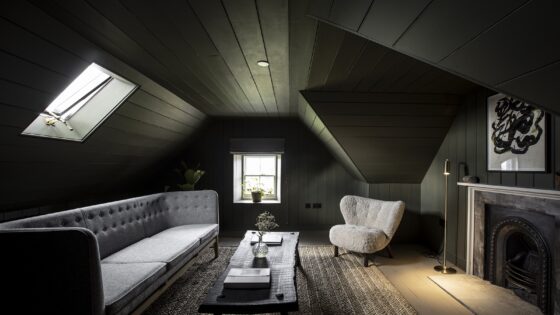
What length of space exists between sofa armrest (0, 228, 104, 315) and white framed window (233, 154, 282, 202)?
3635 mm

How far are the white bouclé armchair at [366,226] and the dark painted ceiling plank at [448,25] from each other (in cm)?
241

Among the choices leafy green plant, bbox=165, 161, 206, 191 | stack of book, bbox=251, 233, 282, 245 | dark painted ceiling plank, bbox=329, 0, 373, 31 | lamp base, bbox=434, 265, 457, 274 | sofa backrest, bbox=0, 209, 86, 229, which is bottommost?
lamp base, bbox=434, 265, 457, 274

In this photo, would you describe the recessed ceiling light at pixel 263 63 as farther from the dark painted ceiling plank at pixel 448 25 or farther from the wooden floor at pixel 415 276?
the wooden floor at pixel 415 276

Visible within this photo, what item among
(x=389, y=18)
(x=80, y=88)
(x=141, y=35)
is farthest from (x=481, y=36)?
(x=80, y=88)

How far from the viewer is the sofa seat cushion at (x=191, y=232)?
300 centimetres

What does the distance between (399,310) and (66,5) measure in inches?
120

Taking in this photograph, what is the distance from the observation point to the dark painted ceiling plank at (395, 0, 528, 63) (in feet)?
3.01

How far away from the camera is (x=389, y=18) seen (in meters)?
1.21

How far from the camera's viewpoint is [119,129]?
286cm

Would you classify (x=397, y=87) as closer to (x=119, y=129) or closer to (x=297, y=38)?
(x=297, y=38)

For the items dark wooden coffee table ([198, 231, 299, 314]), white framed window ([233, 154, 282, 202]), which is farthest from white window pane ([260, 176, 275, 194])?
dark wooden coffee table ([198, 231, 299, 314])

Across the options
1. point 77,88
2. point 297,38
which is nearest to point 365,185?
point 297,38

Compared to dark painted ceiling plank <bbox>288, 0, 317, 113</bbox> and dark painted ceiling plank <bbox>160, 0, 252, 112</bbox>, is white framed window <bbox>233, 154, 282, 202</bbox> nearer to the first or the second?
dark painted ceiling plank <bbox>160, 0, 252, 112</bbox>

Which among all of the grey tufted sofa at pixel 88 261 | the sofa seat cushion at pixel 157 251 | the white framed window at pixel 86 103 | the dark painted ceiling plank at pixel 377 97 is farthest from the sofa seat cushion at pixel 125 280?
the dark painted ceiling plank at pixel 377 97
